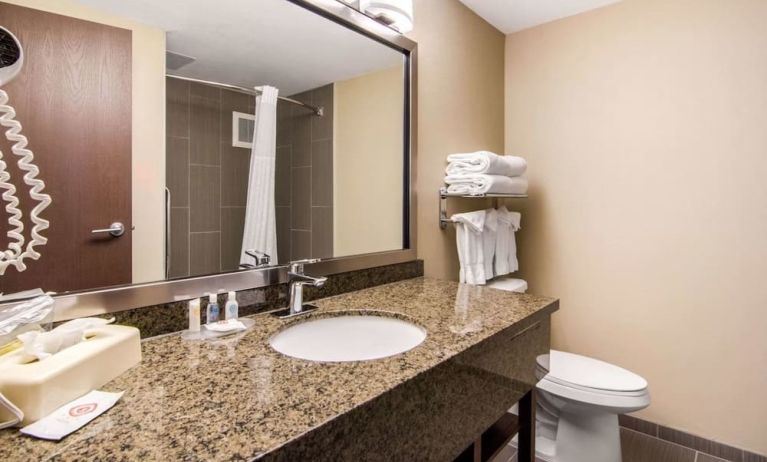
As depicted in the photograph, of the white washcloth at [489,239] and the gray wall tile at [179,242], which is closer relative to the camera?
the gray wall tile at [179,242]

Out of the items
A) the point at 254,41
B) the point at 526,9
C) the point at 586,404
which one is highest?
the point at 526,9

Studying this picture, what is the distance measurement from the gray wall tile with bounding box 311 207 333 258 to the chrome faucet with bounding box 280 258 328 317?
109 millimetres

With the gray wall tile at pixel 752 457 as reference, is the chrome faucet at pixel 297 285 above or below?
above

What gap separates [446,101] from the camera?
1.89m

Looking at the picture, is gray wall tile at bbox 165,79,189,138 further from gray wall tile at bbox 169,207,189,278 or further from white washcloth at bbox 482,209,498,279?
white washcloth at bbox 482,209,498,279

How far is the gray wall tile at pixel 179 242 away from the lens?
100 cm

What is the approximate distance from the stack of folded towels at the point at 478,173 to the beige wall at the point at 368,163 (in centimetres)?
30

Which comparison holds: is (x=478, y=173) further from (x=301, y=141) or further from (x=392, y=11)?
(x=301, y=141)

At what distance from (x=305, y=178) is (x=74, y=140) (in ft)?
2.02

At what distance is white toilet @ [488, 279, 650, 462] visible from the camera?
157 centimetres

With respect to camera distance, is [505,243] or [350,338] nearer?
[350,338]

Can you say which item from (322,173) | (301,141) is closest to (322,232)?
(322,173)

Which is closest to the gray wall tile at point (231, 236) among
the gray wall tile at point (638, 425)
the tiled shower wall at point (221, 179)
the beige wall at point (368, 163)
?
the tiled shower wall at point (221, 179)

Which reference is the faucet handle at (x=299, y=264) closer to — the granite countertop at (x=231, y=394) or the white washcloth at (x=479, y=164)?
the granite countertop at (x=231, y=394)
